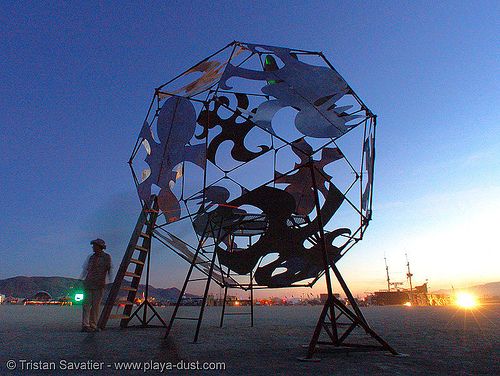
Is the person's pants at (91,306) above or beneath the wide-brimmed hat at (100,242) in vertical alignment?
beneath

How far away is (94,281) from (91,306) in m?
0.58

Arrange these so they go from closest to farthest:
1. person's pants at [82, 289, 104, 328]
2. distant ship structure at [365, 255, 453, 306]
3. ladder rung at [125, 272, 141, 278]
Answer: person's pants at [82, 289, 104, 328] < ladder rung at [125, 272, 141, 278] < distant ship structure at [365, 255, 453, 306]

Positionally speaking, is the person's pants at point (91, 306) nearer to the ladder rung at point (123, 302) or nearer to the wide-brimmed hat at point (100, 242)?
the ladder rung at point (123, 302)

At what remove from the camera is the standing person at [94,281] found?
309 inches

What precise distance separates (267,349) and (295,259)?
7.26 ft

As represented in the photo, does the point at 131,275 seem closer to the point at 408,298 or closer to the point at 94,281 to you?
the point at 94,281

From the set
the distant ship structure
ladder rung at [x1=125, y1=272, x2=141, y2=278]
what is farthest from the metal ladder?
the distant ship structure

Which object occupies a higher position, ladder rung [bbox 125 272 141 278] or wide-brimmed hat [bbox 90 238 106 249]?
wide-brimmed hat [bbox 90 238 106 249]

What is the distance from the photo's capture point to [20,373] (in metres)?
3.40

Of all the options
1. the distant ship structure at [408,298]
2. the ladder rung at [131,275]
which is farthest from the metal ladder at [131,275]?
the distant ship structure at [408,298]

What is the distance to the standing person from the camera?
784cm

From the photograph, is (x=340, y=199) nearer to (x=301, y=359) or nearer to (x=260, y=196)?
(x=260, y=196)

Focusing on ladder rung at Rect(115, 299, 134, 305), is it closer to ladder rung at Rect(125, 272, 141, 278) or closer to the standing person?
the standing person

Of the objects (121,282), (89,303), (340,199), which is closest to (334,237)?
(340,199)
